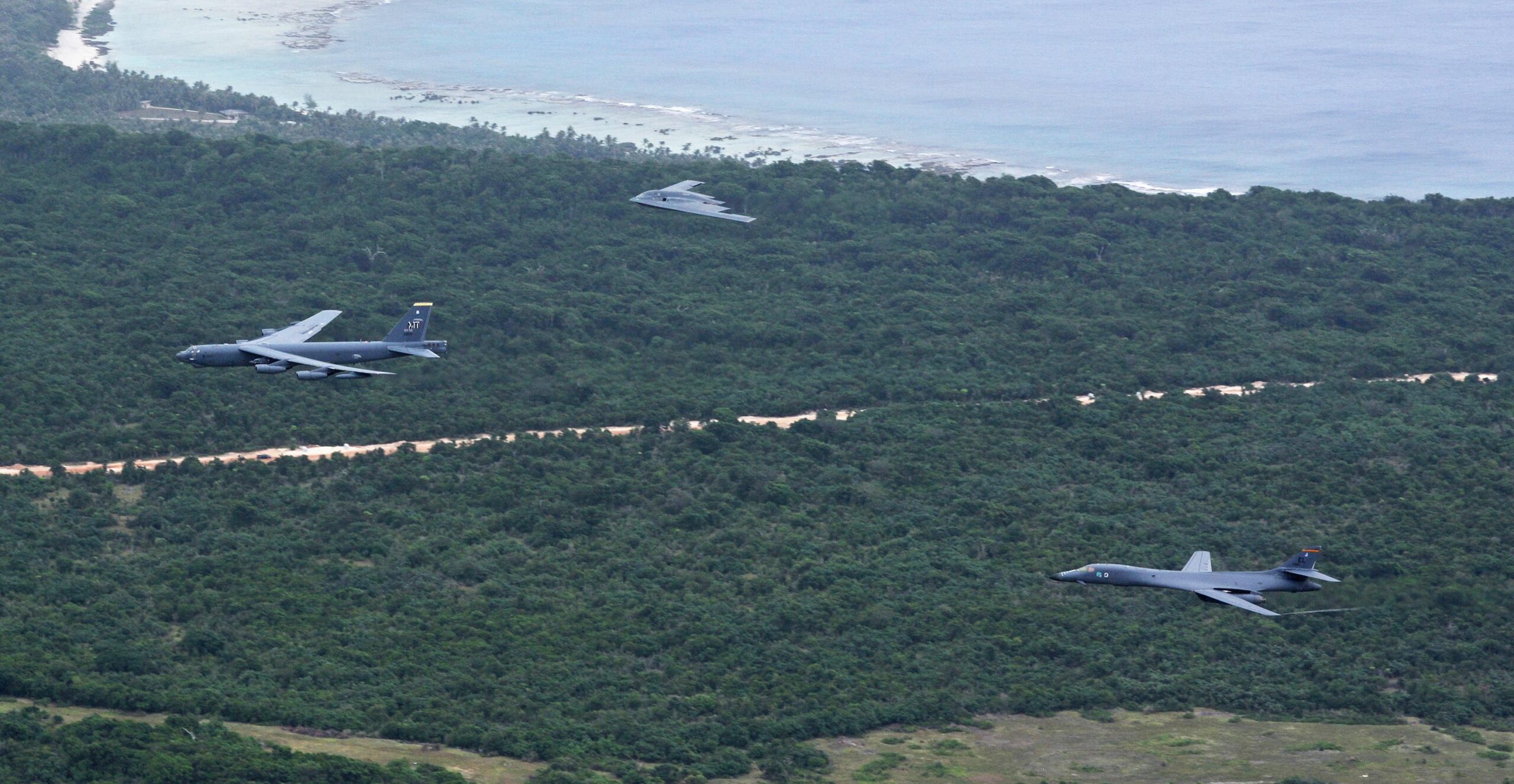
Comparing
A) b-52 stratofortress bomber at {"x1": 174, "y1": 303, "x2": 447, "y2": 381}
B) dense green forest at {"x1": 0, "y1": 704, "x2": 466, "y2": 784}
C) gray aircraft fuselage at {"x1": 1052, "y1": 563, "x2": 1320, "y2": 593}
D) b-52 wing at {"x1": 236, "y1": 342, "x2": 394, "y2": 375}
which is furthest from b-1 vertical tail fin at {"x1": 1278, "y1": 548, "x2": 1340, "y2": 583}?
b-52 wing at {"x1": 236, "y1": 342, "x2": 394, "y2": 375}

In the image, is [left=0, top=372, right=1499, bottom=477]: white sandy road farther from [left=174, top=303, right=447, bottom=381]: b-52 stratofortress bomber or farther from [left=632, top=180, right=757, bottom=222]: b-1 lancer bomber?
[left=632, top=180, right=757, bottom=222]: b-1 lancer bomber

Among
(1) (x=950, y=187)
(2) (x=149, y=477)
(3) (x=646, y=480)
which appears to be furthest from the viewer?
(1) (x=950, y=187)

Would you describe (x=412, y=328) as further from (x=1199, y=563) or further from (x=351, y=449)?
(x=1199, y=563)

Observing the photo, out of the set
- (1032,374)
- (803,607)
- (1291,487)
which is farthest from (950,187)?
(803,607)

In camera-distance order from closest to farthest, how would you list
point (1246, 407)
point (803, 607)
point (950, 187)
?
point (803, 607)
point (1246, 407)
point (950, 187)

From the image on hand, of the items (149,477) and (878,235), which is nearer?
(149,477)

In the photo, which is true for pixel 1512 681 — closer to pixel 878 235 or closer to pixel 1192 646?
pixel 1192 646

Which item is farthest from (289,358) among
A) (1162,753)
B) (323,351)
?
(1162,753)
